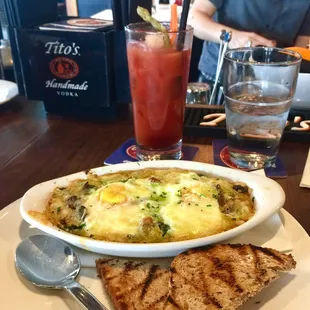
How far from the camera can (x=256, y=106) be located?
1.05 metres

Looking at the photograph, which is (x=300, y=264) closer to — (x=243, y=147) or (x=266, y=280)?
(x=266, y=280)

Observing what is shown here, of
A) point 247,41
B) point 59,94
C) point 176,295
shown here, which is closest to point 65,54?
point 59,94

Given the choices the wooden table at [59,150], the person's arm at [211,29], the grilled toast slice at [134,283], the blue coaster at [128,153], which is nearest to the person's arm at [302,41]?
the person's arm at [211,29]

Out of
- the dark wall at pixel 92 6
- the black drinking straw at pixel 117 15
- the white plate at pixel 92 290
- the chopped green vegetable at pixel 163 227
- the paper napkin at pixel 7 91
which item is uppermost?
the black drinking straw at pixel 117 15

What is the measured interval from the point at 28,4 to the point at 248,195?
110cm

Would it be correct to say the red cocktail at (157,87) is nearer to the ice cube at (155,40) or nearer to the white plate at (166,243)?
the ice cube at (155,40)

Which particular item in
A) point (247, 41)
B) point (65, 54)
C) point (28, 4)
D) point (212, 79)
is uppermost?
point (28, 4)

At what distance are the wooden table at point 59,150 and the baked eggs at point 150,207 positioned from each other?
0.17 meters

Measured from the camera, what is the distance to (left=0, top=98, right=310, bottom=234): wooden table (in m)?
0.94

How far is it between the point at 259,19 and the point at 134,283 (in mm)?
2252

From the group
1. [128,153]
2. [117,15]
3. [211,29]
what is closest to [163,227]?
[128,153]

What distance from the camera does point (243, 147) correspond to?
1.07 metres

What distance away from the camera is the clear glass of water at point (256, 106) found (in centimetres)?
103

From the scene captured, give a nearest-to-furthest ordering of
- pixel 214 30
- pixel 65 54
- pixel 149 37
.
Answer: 1. pixel 149 37
2. pixel 65 54
3. pixel 214 30
